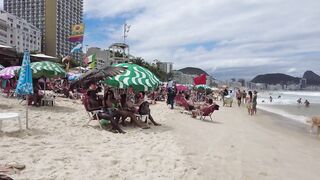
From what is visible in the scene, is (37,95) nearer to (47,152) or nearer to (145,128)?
(145,128)

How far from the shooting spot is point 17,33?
93062 mm

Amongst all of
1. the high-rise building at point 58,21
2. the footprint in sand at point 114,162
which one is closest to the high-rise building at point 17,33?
the high-rise building at point 58,21

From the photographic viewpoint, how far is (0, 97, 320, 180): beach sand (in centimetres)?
536

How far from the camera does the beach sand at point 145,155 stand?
5.36 metres

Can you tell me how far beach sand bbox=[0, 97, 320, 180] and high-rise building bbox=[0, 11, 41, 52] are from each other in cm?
8410

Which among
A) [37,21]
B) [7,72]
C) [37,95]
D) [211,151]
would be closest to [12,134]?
[211,151]

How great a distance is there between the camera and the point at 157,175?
17.3 feet

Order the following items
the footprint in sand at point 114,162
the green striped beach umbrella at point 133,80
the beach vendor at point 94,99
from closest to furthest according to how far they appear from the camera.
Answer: the footprint in sand at point 114,162
the green striped beach umbrella at point 133,80
the beach vendor at point 94,99

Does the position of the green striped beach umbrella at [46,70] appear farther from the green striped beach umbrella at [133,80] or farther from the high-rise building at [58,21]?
the high-rise building at [58,21]

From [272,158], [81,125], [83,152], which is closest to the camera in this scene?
[83,152]

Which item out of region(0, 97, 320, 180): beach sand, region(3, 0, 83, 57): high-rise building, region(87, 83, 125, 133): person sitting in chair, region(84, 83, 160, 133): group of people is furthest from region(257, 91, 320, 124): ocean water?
region(3, 0, 83, 57): high-rise building

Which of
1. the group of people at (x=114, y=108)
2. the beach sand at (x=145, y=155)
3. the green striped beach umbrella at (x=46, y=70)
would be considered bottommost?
the beach sand at (x=145, y=155)

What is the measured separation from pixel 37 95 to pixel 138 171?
9551 millimetres

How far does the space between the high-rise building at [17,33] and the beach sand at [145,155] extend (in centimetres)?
8410
